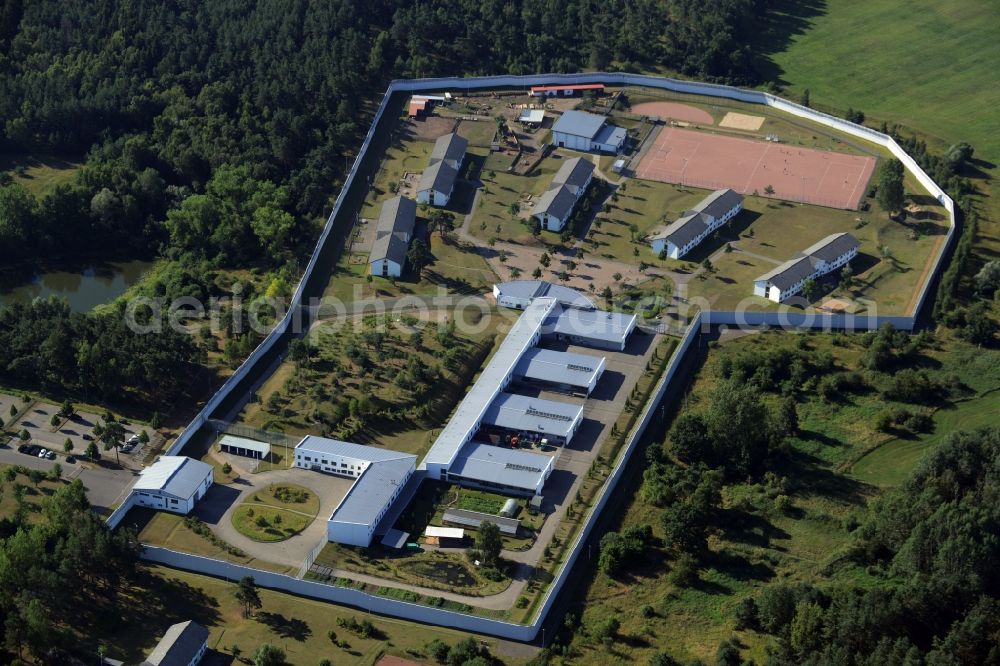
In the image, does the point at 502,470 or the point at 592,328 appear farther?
the point at 592,328

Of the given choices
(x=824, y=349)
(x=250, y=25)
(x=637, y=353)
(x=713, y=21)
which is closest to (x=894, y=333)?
(x=824, y=349)

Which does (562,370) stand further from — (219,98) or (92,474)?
(219,98)

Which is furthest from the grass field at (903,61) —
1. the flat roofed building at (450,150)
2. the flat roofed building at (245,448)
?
the flat roofed building at (245,448)

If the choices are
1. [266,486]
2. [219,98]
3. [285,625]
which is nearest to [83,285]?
[219,98]

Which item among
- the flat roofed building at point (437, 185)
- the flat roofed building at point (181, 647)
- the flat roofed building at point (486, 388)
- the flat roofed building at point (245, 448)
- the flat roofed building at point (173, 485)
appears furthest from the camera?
the flat roofed building at point (437, 185)

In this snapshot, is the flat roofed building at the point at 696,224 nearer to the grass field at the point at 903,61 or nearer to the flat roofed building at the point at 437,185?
the flat roofed building at the point at 437,185
